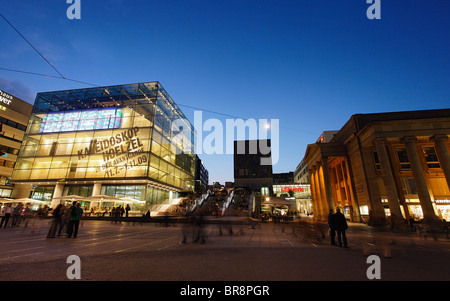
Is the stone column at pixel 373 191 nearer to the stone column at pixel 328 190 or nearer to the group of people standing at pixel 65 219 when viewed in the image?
the stone column at pixel 328 190

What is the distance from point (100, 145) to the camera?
3875 centimetres

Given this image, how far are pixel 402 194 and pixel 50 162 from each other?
57.3 meters

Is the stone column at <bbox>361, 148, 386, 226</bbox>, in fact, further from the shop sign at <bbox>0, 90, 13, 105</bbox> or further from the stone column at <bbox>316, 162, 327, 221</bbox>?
the shop sign at <bbox>0, 90, 13, 105</bbox>

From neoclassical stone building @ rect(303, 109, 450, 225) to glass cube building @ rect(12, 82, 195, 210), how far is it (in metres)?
29.2

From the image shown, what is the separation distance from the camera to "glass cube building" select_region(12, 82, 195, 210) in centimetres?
3712

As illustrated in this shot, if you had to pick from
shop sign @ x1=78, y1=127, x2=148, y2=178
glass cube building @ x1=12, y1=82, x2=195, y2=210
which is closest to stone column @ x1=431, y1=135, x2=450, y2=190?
glass cube building @ x1=12, y1=82, x2=195, y2=210

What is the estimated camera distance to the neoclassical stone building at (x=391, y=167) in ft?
65.7

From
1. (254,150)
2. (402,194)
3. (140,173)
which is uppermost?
(254,150)

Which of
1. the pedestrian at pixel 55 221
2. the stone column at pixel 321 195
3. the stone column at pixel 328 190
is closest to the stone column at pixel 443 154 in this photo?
the stone column at pixel 328 190

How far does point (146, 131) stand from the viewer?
38250mm
